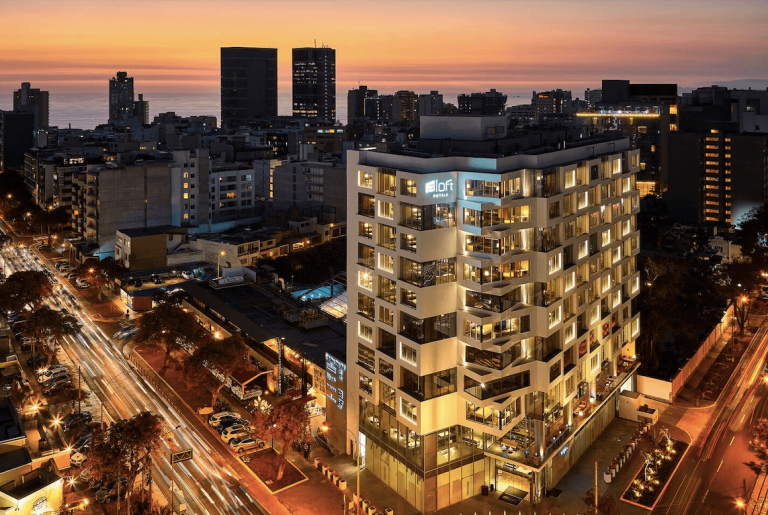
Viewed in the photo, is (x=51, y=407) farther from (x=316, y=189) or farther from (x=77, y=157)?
(x=77, y=157)

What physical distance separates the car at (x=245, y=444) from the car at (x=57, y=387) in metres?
18.6

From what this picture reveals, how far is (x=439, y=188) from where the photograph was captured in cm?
3888

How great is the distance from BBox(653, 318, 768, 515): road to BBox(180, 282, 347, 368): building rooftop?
→ 24675 mm

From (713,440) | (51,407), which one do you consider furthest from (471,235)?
(51,407)

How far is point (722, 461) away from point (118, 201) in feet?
287

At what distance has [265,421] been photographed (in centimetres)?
4284

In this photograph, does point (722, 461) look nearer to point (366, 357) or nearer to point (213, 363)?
point (366, 357)

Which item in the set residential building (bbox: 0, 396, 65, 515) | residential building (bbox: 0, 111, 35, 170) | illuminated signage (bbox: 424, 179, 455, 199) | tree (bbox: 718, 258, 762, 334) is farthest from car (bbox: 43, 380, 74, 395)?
residential building (bbox: 0, 111, 35, 170)

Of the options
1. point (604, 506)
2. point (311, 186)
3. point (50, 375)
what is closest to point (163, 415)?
point (50, 375)

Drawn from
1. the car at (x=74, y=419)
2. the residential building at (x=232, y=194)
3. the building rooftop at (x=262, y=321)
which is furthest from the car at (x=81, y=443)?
the residential building at (x=232, y=194)

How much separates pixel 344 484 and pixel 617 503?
1590cm

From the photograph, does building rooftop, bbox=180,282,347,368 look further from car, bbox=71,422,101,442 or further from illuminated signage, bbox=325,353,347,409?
car, bbox=71,422,101,442

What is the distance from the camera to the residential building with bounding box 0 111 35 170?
192 meters

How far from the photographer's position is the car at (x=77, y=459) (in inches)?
1777
